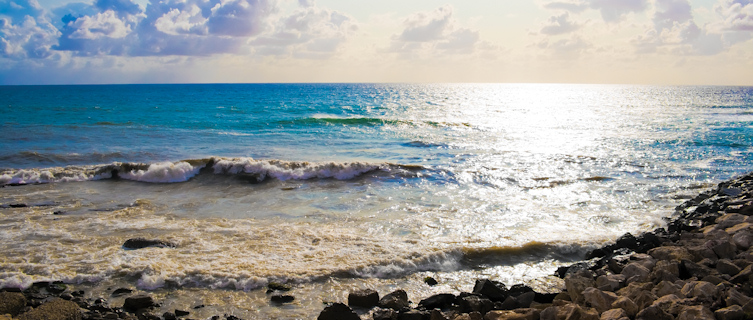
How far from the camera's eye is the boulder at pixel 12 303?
601 centimetres

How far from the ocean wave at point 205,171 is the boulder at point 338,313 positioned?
1095cm

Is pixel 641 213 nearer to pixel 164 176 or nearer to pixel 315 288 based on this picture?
pixel 315 288

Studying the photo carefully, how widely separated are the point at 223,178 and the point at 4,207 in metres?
6.43

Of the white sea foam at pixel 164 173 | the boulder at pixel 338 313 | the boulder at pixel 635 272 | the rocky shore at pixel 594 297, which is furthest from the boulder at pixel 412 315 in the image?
the white sea foam at pixel 164 173

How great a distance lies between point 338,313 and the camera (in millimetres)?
5902

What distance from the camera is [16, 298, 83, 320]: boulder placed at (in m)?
5.68

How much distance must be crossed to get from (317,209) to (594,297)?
800 cm

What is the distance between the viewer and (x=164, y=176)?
55.2 feet

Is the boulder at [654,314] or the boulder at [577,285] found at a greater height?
the boulder at [654,314]

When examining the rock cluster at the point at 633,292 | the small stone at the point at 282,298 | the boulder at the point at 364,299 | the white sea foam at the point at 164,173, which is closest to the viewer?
the rock cluster at the point at 633,292

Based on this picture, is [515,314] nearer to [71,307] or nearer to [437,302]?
[437,302]

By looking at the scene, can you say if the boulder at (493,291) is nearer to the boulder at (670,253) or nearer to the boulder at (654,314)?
the boulder at (654,314)

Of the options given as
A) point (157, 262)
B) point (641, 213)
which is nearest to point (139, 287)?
point (157, 262)

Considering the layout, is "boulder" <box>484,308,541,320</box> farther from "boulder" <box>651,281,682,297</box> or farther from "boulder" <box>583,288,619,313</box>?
"boulder" <box>651,281,682,297</box>
